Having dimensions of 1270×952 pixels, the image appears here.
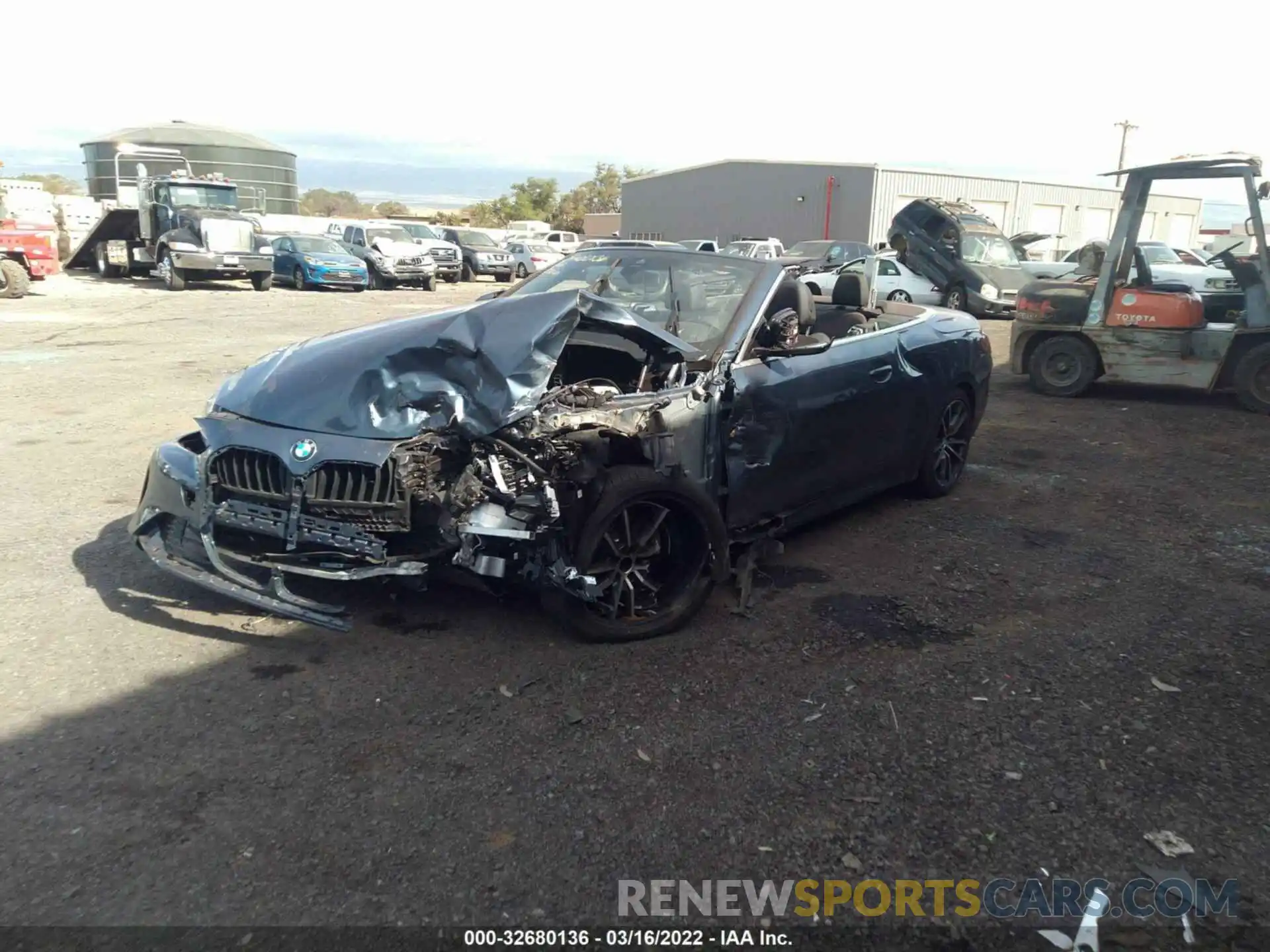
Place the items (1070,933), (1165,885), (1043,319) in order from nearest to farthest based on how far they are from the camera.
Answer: (1070,933)
(1165,885)
(1043,319)

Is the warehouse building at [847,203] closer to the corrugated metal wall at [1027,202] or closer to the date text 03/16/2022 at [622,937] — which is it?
the corrugated metal wall at [1027,202]

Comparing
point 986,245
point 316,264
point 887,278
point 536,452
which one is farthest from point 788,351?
point 316,264

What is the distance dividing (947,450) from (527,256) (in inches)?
1107

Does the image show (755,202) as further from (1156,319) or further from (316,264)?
(1156,319)

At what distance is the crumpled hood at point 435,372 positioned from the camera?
389cm

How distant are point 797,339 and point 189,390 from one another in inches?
283

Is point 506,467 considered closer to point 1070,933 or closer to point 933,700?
point 933,700

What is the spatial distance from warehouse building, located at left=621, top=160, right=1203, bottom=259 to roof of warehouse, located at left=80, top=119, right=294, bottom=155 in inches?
1136

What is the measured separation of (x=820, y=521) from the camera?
19.2ft

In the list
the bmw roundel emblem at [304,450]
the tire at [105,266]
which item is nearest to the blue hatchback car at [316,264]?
the tire at [105,266]

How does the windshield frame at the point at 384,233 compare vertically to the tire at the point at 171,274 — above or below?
above

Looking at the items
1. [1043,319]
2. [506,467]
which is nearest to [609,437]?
[506,467]

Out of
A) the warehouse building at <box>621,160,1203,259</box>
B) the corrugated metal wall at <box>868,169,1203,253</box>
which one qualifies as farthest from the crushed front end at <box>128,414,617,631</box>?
the warehouse building at <box>621,160,1203,259</box>

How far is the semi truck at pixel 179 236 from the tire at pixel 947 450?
2150 centimetres
